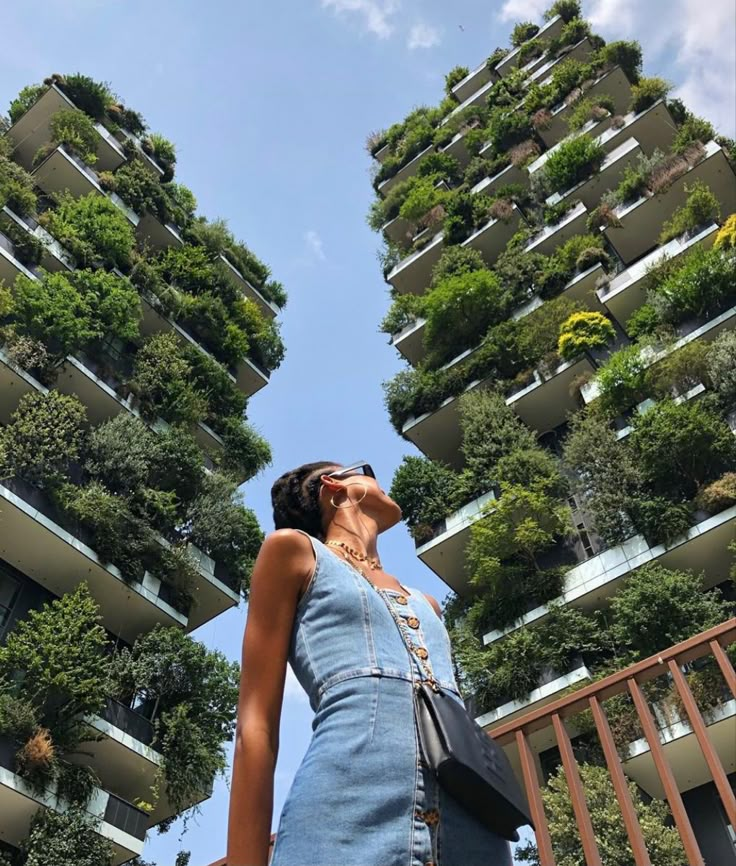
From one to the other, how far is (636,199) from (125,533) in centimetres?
1778

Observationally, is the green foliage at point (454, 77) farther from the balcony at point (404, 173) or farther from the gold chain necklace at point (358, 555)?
the gold chain necklace at point (358, 555)

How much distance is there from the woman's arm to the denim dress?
0.06m

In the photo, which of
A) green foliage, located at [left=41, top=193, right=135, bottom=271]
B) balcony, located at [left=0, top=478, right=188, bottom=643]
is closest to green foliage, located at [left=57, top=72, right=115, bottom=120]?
green foliage, located at [left=41, top=193, right=135, bottom=271]

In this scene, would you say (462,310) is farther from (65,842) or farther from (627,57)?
(65,842)

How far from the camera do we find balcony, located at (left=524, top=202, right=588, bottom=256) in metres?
25.5

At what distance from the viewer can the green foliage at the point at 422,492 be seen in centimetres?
2089

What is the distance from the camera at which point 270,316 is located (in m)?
30.7

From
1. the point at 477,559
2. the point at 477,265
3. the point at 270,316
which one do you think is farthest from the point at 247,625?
the point at 270,316

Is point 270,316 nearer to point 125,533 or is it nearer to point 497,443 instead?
point 497,443

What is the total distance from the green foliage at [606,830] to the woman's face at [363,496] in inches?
337

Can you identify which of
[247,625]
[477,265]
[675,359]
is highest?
[477,265]

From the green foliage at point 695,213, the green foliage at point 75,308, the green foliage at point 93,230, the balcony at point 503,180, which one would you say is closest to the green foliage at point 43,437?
the green foliage at point 75,308

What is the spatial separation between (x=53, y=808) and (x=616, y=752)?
42.7 ft

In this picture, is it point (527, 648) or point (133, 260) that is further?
point (133, 260)
